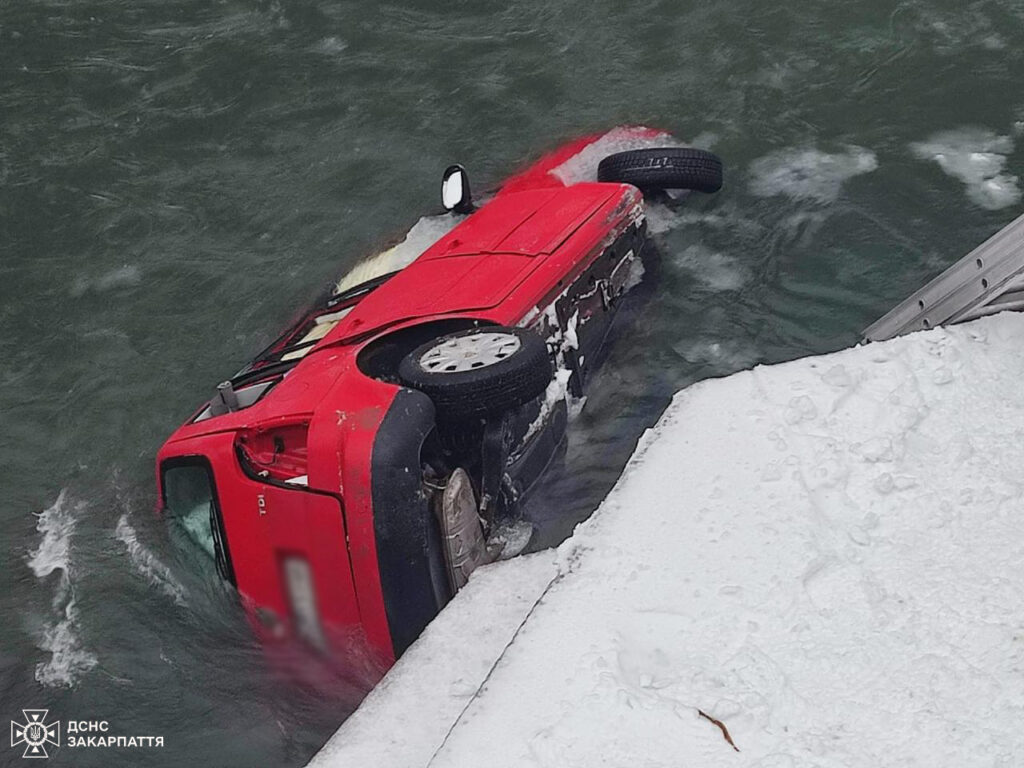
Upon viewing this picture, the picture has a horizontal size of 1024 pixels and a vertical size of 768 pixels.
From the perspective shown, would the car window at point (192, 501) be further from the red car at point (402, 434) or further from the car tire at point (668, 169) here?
the car tire at point (668, 169)

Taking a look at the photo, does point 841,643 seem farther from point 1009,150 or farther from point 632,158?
point 1009,150

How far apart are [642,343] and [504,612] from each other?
3030 millimetres

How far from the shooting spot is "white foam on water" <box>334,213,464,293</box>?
7.11 meters

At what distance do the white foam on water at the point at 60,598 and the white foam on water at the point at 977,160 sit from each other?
5894 mm

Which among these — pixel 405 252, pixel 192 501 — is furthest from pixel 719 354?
pixel 192 501

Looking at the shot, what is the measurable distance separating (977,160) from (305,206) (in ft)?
15.5

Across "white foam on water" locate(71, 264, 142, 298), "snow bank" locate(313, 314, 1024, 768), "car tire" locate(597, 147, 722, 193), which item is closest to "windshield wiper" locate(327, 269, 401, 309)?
"car tire" locate(597, 147, 722, 193)

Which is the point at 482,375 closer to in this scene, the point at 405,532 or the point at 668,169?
the point at 405,532

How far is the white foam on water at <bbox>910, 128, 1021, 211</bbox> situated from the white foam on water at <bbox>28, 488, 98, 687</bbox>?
5894 mm

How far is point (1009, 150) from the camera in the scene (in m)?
8.15

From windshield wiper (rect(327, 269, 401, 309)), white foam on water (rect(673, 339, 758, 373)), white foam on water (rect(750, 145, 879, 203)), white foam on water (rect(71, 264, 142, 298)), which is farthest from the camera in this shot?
white foam on water (rect(71, 264, 142, 298))

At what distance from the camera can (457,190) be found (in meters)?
7.13

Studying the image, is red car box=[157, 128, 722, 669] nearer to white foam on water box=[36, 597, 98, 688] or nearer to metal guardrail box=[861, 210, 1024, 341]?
white foam on water box=[36, 597, 98, 688]

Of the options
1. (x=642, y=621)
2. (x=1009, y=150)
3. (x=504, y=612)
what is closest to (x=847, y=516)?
(x=642, y=621)
